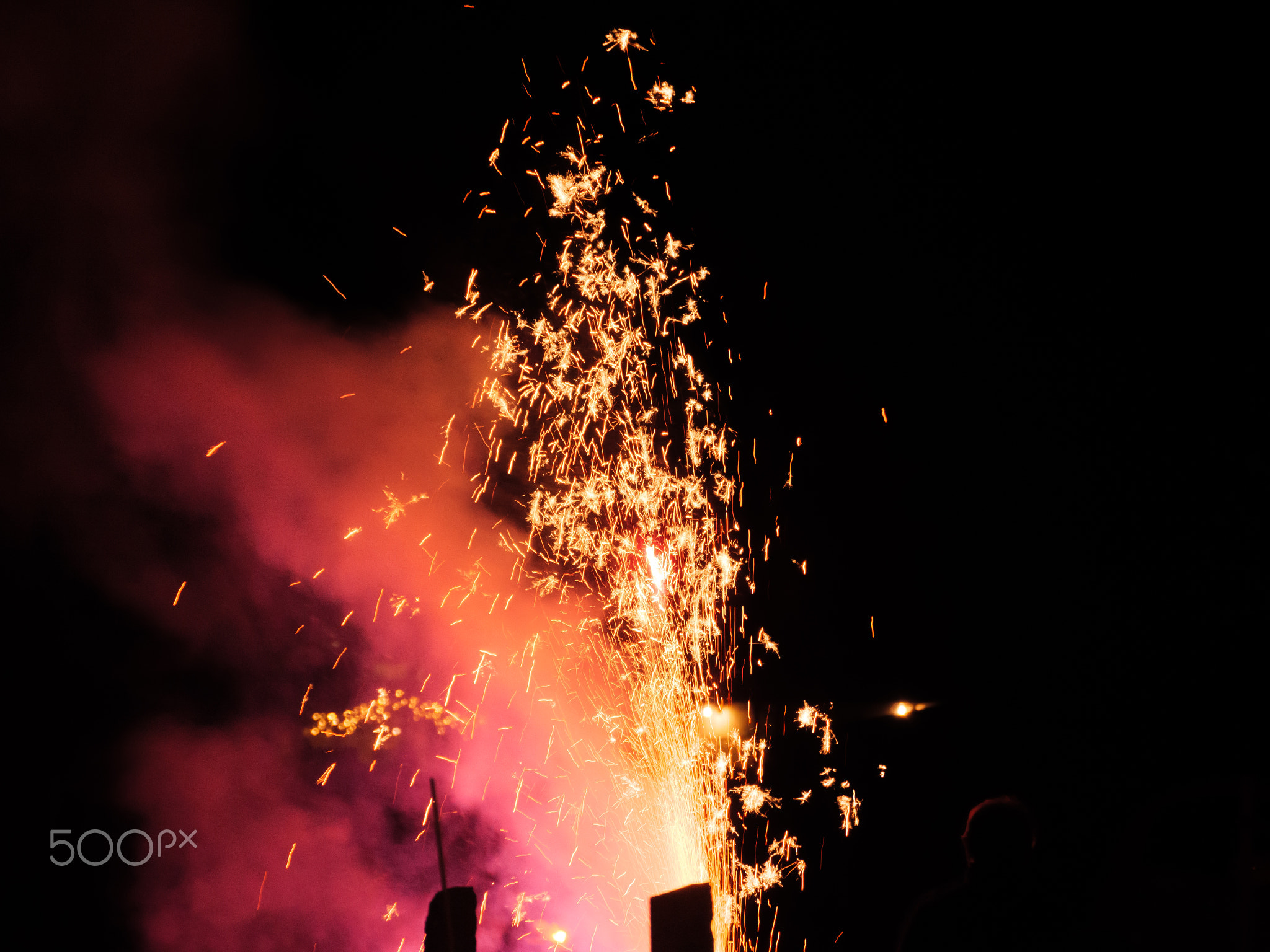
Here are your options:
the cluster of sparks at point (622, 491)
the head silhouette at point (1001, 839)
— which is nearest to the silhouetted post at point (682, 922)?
the head silhouette at point (1001, 839)

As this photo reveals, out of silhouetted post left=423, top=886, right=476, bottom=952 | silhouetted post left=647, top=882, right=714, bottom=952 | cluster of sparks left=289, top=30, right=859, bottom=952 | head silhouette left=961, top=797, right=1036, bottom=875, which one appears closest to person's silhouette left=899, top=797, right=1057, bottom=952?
head silhouette left=961, top=797, right=1036, bottom=875

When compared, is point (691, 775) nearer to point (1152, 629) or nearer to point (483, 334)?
point (483, 334)

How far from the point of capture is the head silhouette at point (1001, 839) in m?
1.88

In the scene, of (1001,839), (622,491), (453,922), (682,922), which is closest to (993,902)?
(1001,839)

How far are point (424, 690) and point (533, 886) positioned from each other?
7.69 ft

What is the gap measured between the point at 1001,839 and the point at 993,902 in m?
0.17

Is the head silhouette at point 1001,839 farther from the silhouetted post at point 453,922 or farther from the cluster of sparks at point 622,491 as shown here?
the cluster of sparks at point 622,491

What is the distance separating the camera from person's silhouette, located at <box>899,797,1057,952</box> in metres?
1.83

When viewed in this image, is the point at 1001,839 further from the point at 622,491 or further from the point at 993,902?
the point at 622,491

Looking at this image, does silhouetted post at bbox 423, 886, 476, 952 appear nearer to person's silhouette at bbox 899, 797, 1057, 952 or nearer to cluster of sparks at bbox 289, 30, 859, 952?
person's silhouette at bbox 899, 797, 1057, 952

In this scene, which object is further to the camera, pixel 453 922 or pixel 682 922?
pixel 453 922

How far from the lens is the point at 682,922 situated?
2.22 metres

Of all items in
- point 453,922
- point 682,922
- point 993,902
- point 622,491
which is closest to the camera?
point 993,902

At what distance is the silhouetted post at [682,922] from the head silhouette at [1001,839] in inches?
32.3
